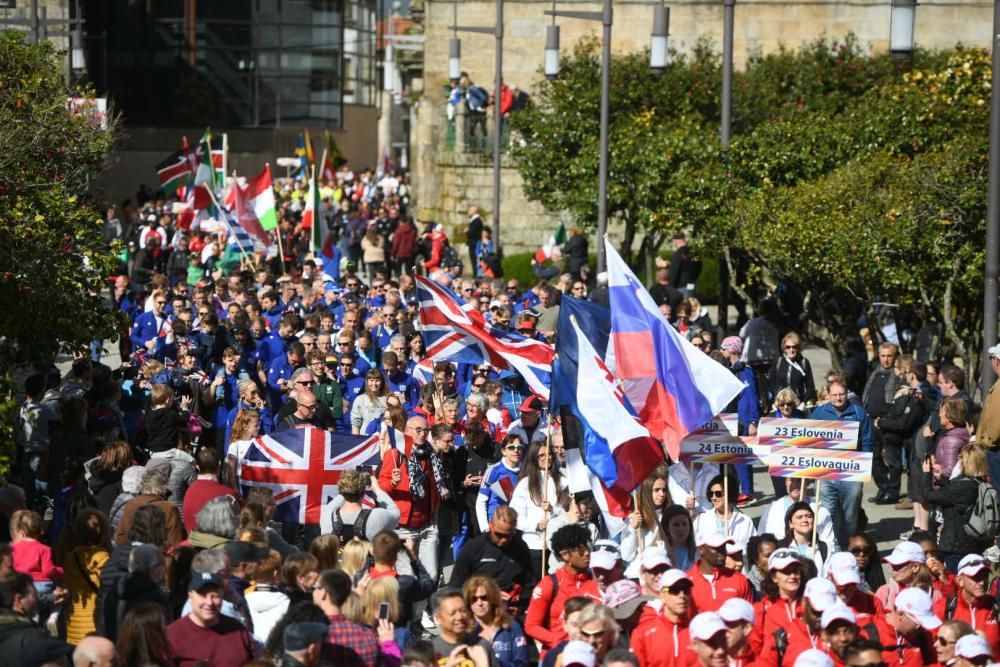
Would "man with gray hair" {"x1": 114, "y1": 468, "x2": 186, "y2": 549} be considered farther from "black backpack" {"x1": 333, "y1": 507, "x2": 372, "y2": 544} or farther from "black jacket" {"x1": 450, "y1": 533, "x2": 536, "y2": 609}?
"black jacket" {"x1": 450, "y1": 533, "x2": 536, "y2": 609}

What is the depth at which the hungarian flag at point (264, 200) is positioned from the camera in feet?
86.9

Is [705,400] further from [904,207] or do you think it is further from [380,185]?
[380,185]

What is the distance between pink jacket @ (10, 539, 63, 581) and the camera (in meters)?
9.40

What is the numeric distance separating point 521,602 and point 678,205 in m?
12.8

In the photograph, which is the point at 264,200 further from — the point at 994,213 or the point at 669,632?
the point at 669,632

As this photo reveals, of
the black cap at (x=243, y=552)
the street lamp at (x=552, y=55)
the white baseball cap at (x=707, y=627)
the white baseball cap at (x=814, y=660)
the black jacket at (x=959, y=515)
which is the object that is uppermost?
the street lamp at (x=552, y=55)

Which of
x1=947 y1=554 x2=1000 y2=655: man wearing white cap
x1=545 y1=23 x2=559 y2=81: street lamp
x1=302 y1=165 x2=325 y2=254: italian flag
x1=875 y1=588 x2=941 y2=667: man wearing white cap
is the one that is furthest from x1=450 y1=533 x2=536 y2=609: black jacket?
x1=545 y1=23 x2=559 y2=81: street lamp

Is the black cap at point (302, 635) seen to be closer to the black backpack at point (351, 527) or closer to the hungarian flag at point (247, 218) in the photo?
the black backpack at point (351, 527)

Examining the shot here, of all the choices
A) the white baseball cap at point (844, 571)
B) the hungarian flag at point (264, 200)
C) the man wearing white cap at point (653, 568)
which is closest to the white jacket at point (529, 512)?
the man wearing white cap at point (653, 568)

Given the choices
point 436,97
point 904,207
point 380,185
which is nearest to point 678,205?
point 904,207

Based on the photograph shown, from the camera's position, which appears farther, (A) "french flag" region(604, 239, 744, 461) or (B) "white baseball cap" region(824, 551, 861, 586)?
(A) "french flag" region(604, 239, 744, 461)

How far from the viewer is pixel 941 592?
33.4 ft

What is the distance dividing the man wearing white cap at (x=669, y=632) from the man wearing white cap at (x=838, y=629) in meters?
0.64

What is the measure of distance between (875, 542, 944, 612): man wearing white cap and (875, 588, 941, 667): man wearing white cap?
630 mm
